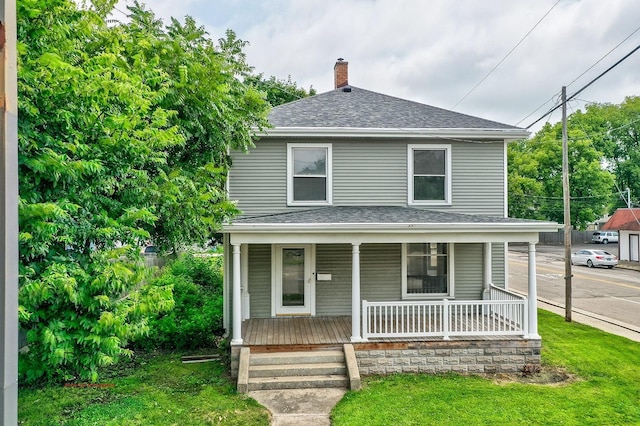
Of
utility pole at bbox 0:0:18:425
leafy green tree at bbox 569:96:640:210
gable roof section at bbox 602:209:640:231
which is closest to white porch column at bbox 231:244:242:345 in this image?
utility pole at bbox 0:0:18:425

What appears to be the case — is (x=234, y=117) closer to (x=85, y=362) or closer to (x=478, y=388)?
(x=85, y=362)

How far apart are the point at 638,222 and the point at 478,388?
27.3 meters

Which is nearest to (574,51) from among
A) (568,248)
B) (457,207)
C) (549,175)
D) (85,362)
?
(568,248)

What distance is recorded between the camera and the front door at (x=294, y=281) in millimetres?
9469

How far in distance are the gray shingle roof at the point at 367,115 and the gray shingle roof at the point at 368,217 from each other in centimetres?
223

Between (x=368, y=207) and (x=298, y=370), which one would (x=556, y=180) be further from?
(x=298, y=370)

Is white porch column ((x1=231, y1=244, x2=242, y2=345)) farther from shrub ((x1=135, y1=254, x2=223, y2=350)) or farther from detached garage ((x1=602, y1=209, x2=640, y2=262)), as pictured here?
detached garage ((x1=602, y1=209, x2=640, y2=262))

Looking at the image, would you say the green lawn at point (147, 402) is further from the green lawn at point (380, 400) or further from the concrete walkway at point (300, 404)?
the concrete walkway at point (300, 404)

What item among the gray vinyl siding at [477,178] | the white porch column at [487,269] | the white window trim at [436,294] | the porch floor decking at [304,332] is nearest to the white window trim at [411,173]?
the gray vinyl siding at [477,178]

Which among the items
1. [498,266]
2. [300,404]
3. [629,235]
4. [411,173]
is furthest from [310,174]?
[629,235]

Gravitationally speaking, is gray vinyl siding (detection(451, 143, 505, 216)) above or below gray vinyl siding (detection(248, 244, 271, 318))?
above

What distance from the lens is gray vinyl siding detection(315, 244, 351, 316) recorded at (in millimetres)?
9602

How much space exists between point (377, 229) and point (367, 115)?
169 inches

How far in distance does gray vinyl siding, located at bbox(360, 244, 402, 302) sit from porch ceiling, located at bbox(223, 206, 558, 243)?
146 cm
